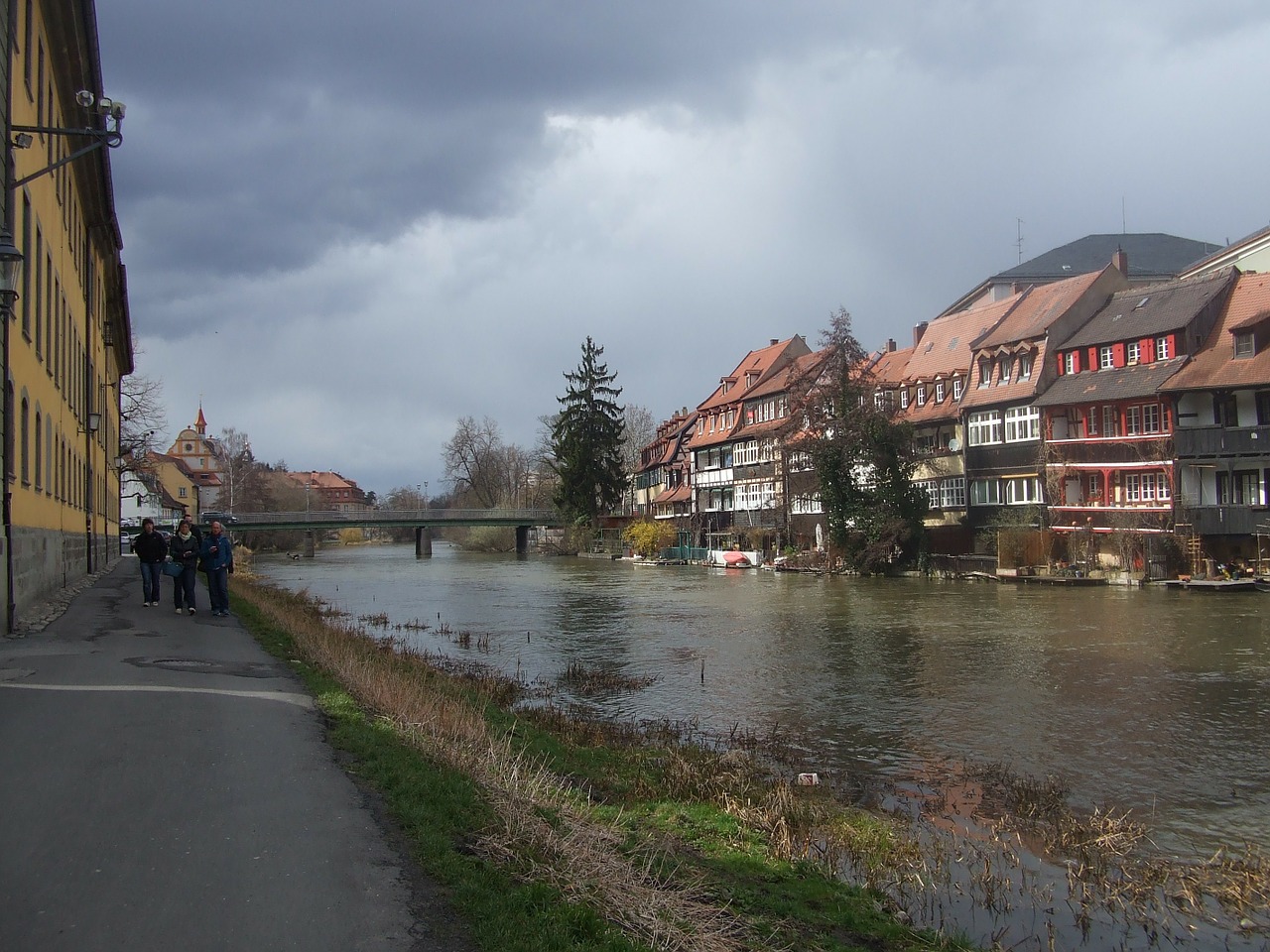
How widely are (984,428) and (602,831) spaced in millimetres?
51549

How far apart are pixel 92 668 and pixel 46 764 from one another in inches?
197

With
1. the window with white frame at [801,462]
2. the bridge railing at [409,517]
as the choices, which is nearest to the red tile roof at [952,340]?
the window with white frame at [801,462]

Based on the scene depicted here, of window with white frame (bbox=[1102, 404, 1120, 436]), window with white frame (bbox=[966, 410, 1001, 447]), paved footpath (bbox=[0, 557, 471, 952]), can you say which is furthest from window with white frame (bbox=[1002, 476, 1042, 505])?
paved footpath (bbox=[0, 557, 471, 952])

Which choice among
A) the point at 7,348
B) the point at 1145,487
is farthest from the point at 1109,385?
the point at 7,348

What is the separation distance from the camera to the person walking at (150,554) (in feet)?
65.2

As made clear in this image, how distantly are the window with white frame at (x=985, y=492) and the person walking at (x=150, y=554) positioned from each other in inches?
1721

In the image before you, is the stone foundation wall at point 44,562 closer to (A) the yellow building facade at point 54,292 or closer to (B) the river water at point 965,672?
(A) the yellow building facade at point 54,292

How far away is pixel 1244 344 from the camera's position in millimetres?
42500

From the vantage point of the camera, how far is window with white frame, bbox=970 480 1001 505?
178ft

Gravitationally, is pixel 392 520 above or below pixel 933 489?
below

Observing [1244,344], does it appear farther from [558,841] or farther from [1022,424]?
[558,841]

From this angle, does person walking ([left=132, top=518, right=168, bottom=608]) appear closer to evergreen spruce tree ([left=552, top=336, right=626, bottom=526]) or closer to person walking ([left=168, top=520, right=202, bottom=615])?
person walking ([left=168, top=520, right=202, bottom=615])

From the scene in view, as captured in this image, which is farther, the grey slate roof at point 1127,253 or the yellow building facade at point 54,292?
the grey slate roof at point 1127,253

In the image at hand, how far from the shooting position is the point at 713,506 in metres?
83.3
